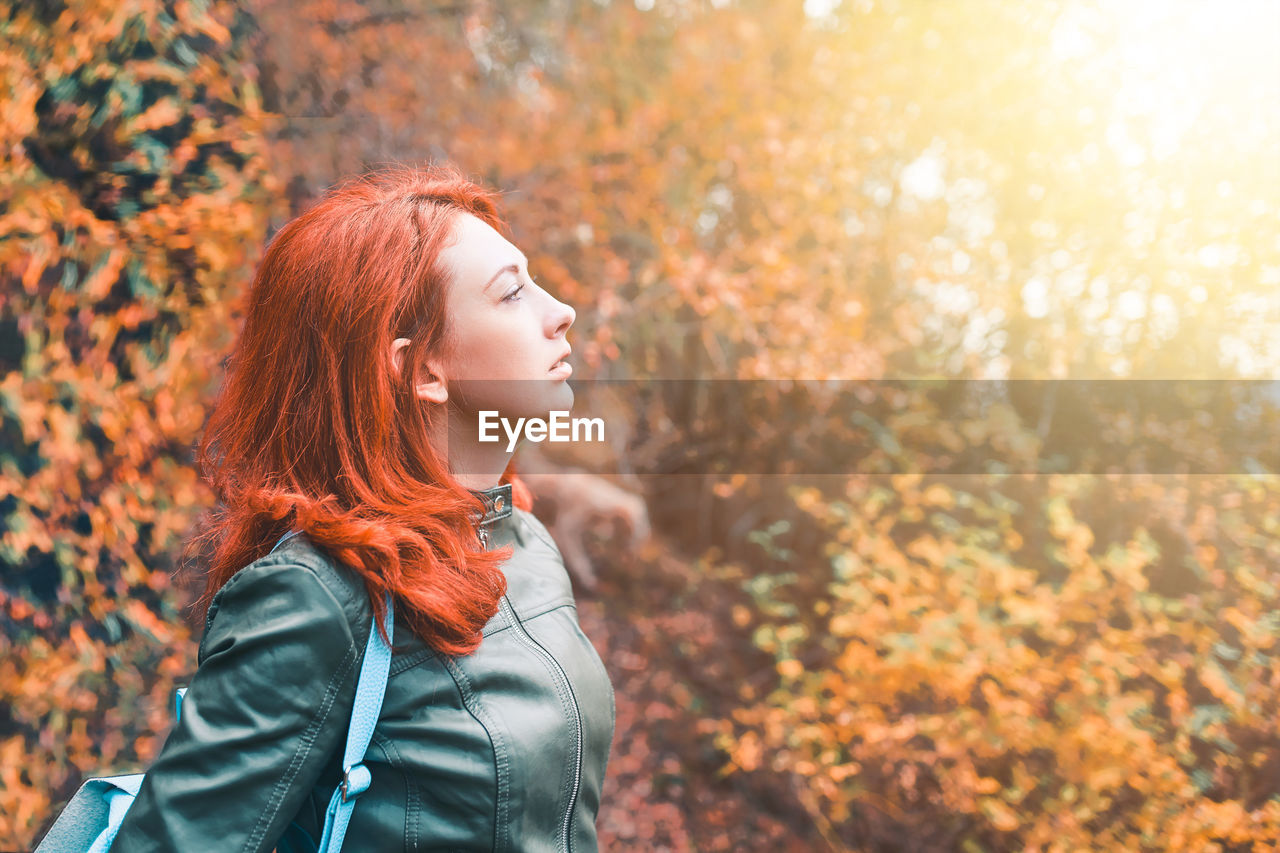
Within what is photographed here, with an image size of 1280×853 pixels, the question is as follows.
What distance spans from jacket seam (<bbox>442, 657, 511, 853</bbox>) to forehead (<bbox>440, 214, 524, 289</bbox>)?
62 centimetres

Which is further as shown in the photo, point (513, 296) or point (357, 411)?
point (513, 296)

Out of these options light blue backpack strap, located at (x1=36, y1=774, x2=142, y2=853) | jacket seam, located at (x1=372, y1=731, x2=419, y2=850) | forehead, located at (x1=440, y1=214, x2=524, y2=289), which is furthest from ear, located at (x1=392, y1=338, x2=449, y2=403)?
light blue backpack strap, located at (x1=36, y1=774, x2=142, y2=853)

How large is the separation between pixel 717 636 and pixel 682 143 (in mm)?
2404

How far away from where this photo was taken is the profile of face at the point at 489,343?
118 cm

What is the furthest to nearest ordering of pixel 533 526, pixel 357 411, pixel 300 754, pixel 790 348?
pixel 790 348, pixel 533 526, pixel 357 411, pixel 300 754

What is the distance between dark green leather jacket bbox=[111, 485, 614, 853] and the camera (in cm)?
90

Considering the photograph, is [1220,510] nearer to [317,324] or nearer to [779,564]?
[779,564]

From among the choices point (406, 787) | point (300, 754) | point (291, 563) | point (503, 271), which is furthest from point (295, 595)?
point (503, 271)

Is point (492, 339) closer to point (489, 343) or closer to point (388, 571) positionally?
point (489, 343)

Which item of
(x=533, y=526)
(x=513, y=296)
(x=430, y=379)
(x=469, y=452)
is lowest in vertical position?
(x=533, y=526)

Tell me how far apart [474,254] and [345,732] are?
2.49ft

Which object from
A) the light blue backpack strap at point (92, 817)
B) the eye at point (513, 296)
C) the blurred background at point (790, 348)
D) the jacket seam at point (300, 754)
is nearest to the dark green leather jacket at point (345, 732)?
the jacket seam at point (300, 754)

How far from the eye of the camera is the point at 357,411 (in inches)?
43.4

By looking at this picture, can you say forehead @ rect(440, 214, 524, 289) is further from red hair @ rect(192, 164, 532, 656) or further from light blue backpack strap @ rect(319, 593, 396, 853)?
light blue backpack strap @ rect(319, 593, 396, 853)
